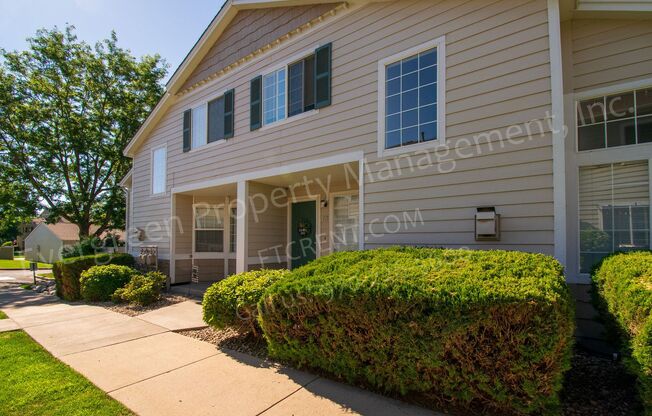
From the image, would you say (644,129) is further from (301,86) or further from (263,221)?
(263,221)

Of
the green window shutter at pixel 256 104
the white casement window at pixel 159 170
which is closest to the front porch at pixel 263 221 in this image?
the white casement window at pixel 159 170

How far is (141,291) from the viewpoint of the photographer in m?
7.51

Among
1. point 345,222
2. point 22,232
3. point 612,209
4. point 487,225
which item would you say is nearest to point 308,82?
point 345,222

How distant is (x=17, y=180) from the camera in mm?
15805

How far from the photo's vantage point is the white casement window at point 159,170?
35.1 feet

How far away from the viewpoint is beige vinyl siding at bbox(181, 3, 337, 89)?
23.0 feet

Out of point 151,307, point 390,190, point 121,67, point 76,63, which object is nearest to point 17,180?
point 76,63

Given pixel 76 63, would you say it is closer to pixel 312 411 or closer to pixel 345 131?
pixel 345 131

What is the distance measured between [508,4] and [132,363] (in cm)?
660

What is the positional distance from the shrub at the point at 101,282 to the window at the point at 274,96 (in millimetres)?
5322

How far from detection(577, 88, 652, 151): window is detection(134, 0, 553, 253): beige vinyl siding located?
1.14m

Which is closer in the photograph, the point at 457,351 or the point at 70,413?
the point at 457,351

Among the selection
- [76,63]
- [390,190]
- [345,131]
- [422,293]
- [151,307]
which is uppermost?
[76,63]

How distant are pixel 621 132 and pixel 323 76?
4.64m
